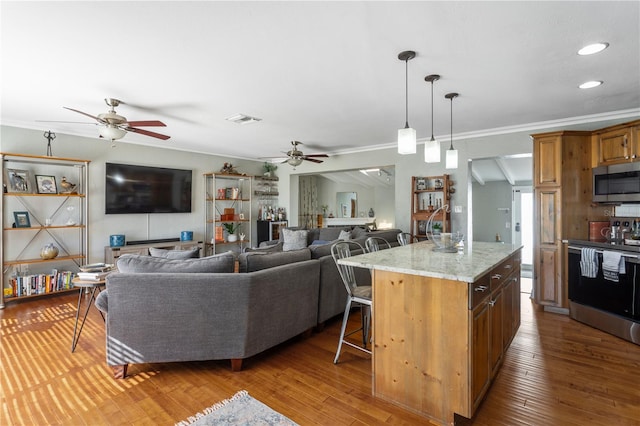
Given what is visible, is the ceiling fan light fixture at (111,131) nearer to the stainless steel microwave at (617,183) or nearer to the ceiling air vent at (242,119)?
the ceiling air vent at (242,119)

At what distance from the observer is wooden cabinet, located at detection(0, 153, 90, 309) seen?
4.34m

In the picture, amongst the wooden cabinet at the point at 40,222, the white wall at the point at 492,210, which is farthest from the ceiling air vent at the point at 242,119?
the white wall at the point at 492,210

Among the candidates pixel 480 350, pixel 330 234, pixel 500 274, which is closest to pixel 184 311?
pixel 480 350

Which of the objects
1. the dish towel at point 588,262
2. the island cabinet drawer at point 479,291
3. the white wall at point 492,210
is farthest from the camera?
the white wall at point 492,210

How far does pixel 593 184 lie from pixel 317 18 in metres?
4.00

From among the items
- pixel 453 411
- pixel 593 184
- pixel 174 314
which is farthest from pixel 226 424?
pixel 593 184

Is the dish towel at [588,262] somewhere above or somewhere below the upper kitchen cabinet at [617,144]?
below

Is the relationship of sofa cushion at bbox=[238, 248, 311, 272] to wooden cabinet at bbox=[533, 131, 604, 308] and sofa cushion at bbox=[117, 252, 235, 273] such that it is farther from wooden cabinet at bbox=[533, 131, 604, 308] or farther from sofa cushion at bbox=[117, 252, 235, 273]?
wooden cabinet at bbox=[533, 131, 604, 308]

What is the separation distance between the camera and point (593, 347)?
298cm

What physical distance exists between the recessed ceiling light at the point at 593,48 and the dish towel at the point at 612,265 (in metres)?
2.01

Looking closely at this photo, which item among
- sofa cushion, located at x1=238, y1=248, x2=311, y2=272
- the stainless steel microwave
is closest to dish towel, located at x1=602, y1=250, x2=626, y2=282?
the stainless steel microwave

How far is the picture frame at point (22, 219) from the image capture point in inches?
173

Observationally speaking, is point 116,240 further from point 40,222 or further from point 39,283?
point 39,283

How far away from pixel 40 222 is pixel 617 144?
770cm
